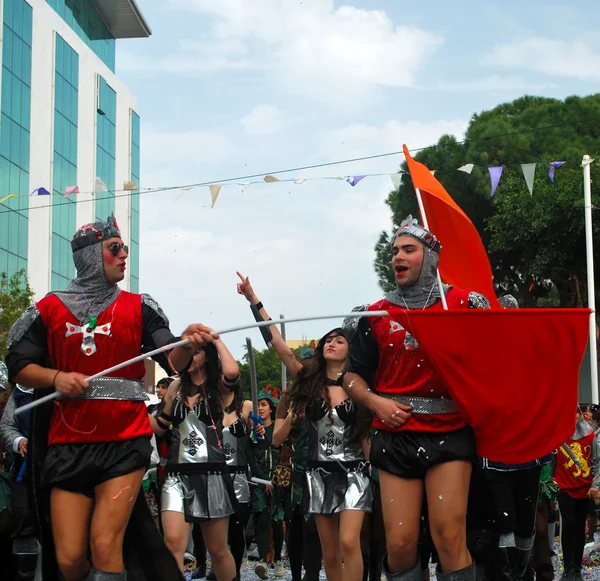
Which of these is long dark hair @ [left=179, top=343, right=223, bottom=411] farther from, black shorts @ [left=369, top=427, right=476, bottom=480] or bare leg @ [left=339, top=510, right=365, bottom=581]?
black shorts @ [left=369, top=427, right=476, bottom=480]

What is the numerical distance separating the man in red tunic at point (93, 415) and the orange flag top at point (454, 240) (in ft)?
8.66

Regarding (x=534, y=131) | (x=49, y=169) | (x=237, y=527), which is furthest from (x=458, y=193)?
(x=237, y=527)

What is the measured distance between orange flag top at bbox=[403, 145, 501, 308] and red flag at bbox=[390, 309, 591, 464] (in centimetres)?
206

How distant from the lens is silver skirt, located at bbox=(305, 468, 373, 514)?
7.57m

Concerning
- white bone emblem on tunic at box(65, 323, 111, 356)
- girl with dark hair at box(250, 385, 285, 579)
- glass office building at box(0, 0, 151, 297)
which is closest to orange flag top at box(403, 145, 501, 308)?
white bone emblem on tunic at box(65, 323, 111, 356)

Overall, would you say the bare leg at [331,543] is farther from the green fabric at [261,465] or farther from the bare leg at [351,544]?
the green fabric at [261,465]

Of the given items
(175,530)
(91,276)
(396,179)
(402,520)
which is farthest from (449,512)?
(396,179)

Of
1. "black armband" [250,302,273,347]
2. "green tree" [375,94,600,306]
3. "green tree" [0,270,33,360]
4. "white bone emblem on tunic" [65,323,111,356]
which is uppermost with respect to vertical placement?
"green tree" [375,94,600,306]

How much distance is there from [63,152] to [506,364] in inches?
1651

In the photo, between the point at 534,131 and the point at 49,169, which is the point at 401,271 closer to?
the point at 534,131

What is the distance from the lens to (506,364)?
5.48 metres

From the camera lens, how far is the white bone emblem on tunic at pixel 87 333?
5605 mm

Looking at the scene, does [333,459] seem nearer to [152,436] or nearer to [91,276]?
[152,436]

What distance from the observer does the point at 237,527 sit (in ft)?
31.6
